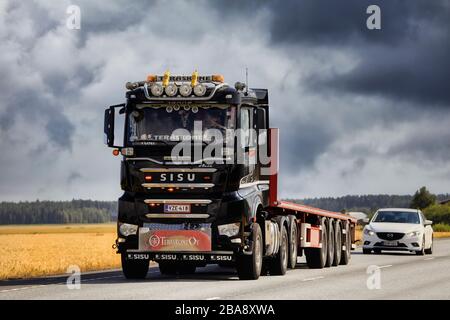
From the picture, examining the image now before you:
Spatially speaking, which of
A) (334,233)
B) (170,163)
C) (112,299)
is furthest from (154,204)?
(334,233)

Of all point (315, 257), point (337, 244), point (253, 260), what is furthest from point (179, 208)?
point (337, 244)

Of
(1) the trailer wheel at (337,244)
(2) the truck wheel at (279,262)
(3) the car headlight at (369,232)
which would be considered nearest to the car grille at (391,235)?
(3) the car headlight at (369,232)

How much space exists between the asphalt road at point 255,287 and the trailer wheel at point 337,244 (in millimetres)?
4254

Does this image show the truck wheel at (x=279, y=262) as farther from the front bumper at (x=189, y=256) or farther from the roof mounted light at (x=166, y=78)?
the roof mounted light at (x=166, y=78)

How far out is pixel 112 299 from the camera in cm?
1600

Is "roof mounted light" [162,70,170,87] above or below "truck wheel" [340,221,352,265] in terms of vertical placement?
above

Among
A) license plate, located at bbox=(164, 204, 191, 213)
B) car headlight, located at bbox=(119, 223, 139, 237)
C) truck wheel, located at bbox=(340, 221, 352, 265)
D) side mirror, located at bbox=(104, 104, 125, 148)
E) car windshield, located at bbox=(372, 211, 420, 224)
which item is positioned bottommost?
truck wheel, located at bbox=(340, 221, 352, 265)

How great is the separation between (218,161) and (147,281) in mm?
2707

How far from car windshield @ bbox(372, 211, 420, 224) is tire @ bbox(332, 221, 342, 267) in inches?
317

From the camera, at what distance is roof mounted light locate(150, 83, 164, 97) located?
67.4 feet

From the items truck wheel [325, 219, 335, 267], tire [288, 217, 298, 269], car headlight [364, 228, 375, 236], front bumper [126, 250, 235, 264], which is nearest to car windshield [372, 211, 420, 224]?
car headlight [364, 228, 375, 236]

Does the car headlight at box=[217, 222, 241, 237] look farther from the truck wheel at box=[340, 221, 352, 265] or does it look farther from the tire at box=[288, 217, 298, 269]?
the truck wheel at box=[340, 221, 352, 265]
